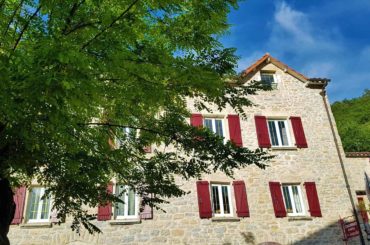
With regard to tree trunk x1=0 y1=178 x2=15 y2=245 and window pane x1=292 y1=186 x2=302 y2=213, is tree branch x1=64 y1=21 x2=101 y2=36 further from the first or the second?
window pane x1=292 y1=186 x2=302 y2=213

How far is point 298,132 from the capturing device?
51.4 ft

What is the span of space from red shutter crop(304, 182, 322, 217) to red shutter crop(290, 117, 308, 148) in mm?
1774

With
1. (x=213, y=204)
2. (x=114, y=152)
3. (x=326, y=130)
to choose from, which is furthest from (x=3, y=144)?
(x=326, y=130)

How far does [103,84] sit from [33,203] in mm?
9956

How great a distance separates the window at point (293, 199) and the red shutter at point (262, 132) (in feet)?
6.18

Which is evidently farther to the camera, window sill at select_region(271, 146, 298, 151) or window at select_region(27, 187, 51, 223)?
window sill at select_region(271, 146, 298, 151)

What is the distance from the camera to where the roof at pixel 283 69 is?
56.4 ft

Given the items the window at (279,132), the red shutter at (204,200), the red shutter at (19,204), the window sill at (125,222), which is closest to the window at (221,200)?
the red shutter at (204,200)

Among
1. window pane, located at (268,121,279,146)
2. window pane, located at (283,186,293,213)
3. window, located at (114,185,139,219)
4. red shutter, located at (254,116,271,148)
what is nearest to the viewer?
window, located at (114,185,139,219)

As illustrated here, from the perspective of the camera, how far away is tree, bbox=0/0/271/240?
12.1 ft

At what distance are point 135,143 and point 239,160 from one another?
2112mm

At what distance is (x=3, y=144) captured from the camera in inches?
193

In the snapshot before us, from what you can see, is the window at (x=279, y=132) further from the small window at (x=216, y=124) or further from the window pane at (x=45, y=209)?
the window pane at (x=45, y=209)

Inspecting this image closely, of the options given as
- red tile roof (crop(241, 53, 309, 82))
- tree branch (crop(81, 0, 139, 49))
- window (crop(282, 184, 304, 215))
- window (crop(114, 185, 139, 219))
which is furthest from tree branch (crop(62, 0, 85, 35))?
red tile roof (crop(241, 53, 309, 82))
